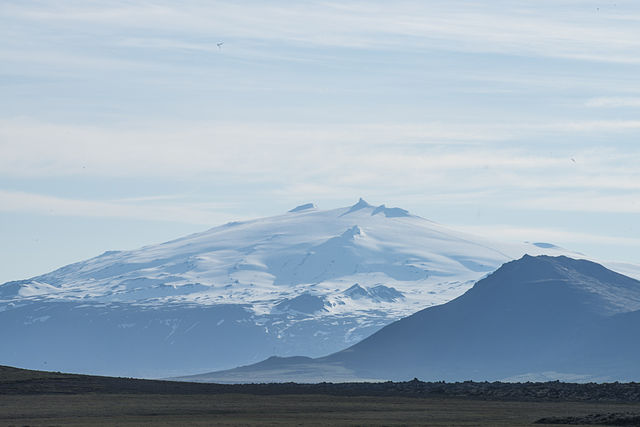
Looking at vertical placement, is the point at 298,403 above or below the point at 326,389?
below

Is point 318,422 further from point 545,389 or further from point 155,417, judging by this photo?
point 545,389

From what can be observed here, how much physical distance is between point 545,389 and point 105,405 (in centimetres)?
4622

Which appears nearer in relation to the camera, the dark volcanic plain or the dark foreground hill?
the dark volcanic plain

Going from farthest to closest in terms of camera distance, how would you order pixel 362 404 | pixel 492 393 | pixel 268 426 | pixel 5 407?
pixel 492 393 < pixel 362 404 < pixel 5 407 < pixel 268 426

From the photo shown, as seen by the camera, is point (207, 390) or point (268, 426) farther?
point (207, 390)

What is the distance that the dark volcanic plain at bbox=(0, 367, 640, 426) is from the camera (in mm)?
89375

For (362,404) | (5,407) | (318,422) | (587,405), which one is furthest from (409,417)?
(5,407)

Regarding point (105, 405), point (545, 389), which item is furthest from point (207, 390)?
point (545, 389)

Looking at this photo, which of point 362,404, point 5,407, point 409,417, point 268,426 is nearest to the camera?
point 268,426

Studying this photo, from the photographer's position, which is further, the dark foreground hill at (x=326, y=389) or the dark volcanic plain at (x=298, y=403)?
the dark foreground hill at (x=326, y=389)

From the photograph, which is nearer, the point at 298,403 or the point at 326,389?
the point at 298,403

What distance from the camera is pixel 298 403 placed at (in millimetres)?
110438

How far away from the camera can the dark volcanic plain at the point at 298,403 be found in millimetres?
89375

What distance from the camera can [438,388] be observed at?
131 meters
